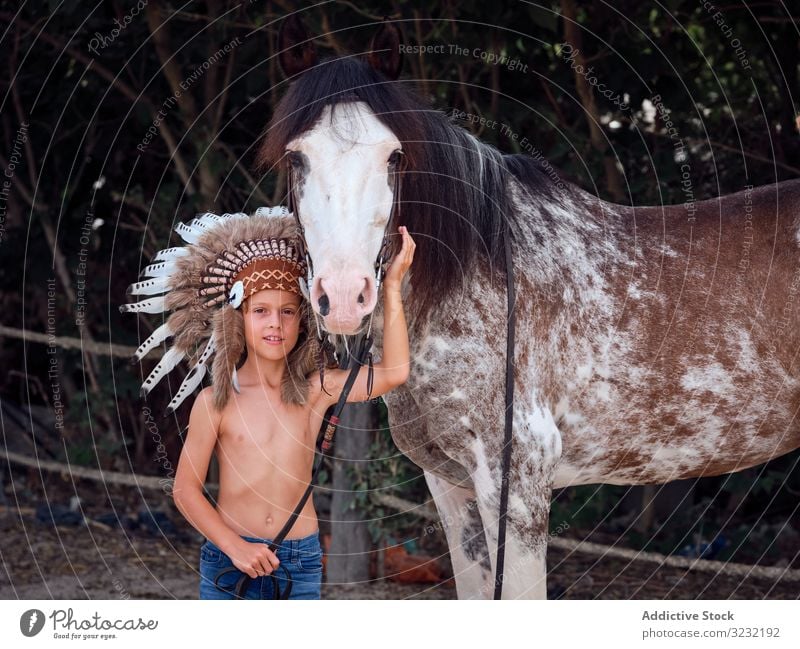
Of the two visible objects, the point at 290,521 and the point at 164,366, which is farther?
the point at 164,366

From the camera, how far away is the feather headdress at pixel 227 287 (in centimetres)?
257

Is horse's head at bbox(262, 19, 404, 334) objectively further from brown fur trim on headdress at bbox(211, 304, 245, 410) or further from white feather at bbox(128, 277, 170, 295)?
white feather at bbox(128, 277, 170, 295)

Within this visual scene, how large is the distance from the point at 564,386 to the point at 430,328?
432mm

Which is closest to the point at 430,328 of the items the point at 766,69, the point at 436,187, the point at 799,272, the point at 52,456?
the point at 436,187

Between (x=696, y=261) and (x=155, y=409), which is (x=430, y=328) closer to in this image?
(x=696, y=261)

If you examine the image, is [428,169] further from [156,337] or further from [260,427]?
[156,337]

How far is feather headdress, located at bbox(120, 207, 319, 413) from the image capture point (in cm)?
257

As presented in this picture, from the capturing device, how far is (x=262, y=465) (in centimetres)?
251

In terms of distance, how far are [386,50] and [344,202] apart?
0.50 m

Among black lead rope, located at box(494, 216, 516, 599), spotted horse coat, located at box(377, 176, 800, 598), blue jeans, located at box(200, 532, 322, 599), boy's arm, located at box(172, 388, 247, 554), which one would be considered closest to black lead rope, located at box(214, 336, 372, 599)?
blue jeans, located at box(200, 532, 322, 599)

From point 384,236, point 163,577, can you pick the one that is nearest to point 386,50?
point 384,236

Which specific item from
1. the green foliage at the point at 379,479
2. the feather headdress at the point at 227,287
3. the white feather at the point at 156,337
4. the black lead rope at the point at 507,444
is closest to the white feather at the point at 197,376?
the feather headdress at the point at 227,287

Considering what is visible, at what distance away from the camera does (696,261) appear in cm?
300

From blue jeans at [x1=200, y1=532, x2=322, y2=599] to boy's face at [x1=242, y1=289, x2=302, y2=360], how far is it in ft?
1.61
